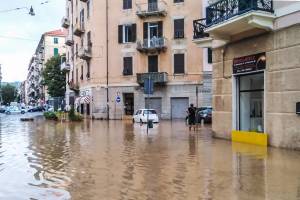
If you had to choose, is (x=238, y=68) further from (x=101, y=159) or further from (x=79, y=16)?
(x=79, y=16)

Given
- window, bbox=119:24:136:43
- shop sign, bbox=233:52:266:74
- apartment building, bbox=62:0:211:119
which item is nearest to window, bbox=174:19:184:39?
apartment building, bbox=62:0:211:119

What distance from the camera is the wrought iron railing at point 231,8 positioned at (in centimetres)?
1559

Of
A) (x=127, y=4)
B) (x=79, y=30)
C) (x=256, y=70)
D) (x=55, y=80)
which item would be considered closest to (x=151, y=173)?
(x=256, y=70)

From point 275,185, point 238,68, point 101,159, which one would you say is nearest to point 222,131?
point 238,68

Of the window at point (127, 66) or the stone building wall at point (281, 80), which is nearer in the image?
the stone building wall at point (281, 80)

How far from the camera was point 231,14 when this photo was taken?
54.5ft

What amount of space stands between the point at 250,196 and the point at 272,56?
8.75 meters

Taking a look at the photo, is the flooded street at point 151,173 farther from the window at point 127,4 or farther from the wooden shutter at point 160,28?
the window at point 127,4

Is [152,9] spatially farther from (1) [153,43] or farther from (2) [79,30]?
(2) [79,30]

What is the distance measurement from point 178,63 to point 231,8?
29.3m

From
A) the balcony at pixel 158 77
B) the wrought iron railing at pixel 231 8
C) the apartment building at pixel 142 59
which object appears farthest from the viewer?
the balcony at pixel 158 77

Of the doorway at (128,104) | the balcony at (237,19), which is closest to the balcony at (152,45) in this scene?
the doorway at (128,104)

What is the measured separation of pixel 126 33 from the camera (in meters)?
49.1

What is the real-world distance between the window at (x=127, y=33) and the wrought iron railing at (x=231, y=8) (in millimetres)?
30330
